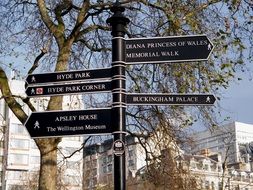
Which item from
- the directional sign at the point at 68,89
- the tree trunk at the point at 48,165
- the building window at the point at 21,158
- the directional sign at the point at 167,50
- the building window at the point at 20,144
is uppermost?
the building window at the point at 20,144

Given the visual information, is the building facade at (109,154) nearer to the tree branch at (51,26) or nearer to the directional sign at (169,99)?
the directional sign at (169,99)

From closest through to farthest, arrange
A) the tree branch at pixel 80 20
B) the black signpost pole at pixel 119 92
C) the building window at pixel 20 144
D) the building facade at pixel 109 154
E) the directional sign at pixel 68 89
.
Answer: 1. the black signpost pole at pixel 119 92
2. the directional sign at pixel 68 89
3. the building facade at pixel 109 154
4. the tree branch at pixel 80 20
5. the building window at pixel 20 144

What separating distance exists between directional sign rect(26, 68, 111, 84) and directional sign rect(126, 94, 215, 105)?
443 mm

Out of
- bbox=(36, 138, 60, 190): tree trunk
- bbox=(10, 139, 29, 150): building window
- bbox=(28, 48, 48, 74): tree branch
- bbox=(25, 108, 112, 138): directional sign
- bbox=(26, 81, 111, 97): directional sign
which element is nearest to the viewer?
bbox=(25, 108, 112, 138): directional sign

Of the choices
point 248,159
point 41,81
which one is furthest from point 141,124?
point 248,159

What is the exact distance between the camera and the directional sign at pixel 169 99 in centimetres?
688

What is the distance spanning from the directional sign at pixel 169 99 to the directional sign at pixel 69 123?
37cm

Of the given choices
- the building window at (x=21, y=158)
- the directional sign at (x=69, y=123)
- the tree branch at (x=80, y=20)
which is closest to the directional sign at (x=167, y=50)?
the directional sign at (x=69, y=123)

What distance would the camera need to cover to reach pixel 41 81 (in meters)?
7.38

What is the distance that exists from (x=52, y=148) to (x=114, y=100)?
3.73 m

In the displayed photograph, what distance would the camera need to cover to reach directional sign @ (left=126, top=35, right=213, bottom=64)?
6977 mm

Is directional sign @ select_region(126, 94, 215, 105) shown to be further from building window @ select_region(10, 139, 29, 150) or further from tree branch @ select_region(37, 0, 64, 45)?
building window @ select_region(10, 139, 29, 150)

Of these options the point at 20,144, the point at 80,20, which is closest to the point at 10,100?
the point at 80,20

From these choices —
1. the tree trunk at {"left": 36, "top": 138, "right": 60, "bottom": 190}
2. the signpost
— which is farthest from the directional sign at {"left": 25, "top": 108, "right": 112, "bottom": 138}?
the tree trunk at {"left": 36, "top": 138, "right": 60, "bottom": 190}
